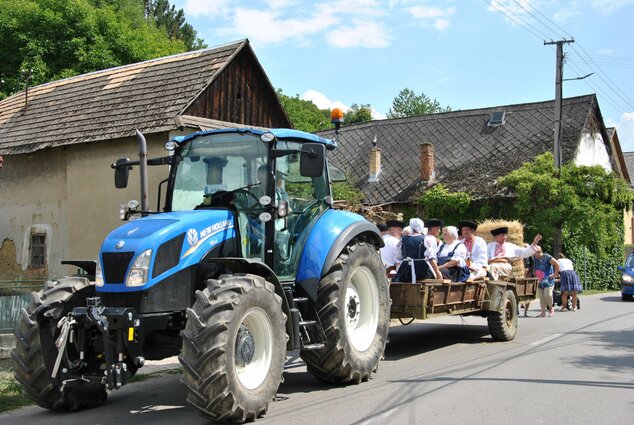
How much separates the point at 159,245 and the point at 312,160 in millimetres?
1838

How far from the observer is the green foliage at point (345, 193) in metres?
29.6

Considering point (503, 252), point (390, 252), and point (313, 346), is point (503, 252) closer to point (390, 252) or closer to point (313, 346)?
point (390, 252)

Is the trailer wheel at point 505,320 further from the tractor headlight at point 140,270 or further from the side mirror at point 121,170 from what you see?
the tractor headlight at point 140,270

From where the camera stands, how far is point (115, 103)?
19.7 meters

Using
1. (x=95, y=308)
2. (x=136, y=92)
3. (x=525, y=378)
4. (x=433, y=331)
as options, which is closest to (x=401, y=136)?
(x=136, y=92)

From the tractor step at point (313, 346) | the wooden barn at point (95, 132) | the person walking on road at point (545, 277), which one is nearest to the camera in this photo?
the tractor step at point (313, 346)

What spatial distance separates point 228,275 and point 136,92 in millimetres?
14291

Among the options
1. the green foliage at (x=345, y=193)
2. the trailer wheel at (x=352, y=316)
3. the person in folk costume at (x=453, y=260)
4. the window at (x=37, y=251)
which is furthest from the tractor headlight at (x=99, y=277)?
the green foliage at (x=345, y=193)

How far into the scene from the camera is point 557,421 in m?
6.25

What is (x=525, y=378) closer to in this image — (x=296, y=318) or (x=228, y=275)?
(x=296, y=318)

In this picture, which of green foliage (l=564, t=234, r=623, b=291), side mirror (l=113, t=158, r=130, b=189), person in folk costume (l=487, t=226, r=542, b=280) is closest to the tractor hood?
side mirror (l=113, t=158, r=130, b=189)

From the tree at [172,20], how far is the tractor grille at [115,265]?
6143 centimetres

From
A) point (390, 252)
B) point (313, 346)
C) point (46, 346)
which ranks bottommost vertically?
point (313, 346)

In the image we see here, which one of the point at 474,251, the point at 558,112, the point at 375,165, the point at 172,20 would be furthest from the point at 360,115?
the point at 474,251
